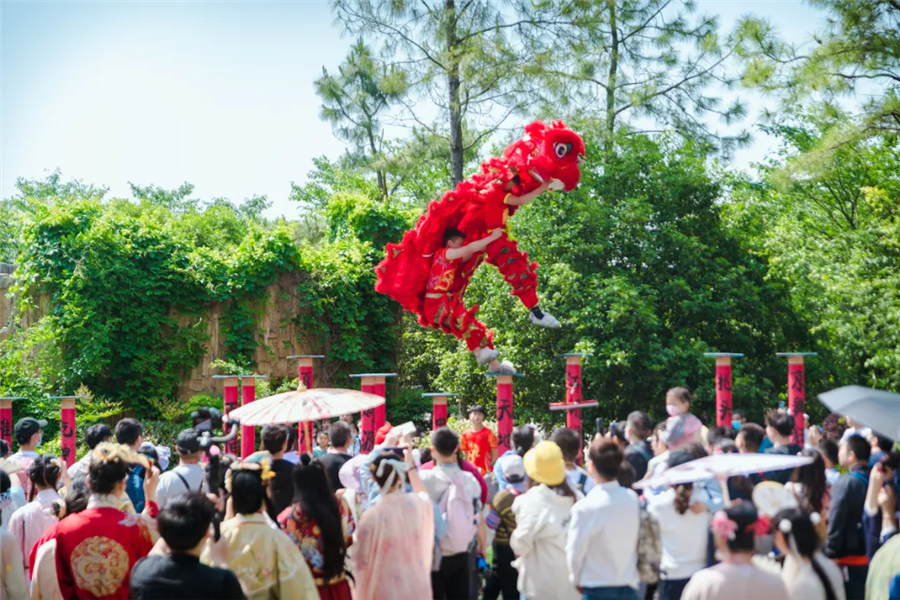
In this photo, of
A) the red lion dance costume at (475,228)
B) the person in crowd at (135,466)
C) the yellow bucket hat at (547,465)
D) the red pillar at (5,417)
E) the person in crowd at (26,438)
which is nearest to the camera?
the yellow bucket hat at (547,465)

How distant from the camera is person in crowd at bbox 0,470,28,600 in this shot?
14.8 feet

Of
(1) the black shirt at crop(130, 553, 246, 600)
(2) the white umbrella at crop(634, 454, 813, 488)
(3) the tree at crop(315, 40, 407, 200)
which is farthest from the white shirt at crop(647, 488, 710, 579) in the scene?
(3) the tree at crop(315, 40, 407, 200)

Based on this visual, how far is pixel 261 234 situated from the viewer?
1541cm

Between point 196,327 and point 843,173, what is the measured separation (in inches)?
639

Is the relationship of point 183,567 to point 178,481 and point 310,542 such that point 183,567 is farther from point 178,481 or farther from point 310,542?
point 178,481

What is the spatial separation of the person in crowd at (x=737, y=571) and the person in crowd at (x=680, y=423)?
1.90m

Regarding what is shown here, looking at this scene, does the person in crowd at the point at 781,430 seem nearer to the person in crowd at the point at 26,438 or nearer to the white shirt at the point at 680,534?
the white shirt at the point at 680,534

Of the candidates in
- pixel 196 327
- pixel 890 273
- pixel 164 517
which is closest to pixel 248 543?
pixel 164 517

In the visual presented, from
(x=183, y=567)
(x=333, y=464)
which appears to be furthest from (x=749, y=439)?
(x=183, y=567)

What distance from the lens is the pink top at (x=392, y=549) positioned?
4805 millimetres

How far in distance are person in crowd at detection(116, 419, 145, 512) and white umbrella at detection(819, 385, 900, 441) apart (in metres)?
4.11

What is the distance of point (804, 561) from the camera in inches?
145

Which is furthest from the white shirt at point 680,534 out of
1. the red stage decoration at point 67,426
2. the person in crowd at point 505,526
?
the red stage decoration at point 67,426

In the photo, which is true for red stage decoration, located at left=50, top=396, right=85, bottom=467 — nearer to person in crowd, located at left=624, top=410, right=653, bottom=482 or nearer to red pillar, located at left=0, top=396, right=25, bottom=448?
red pillar, located at left=0, top=396, right=25, bottom=448
